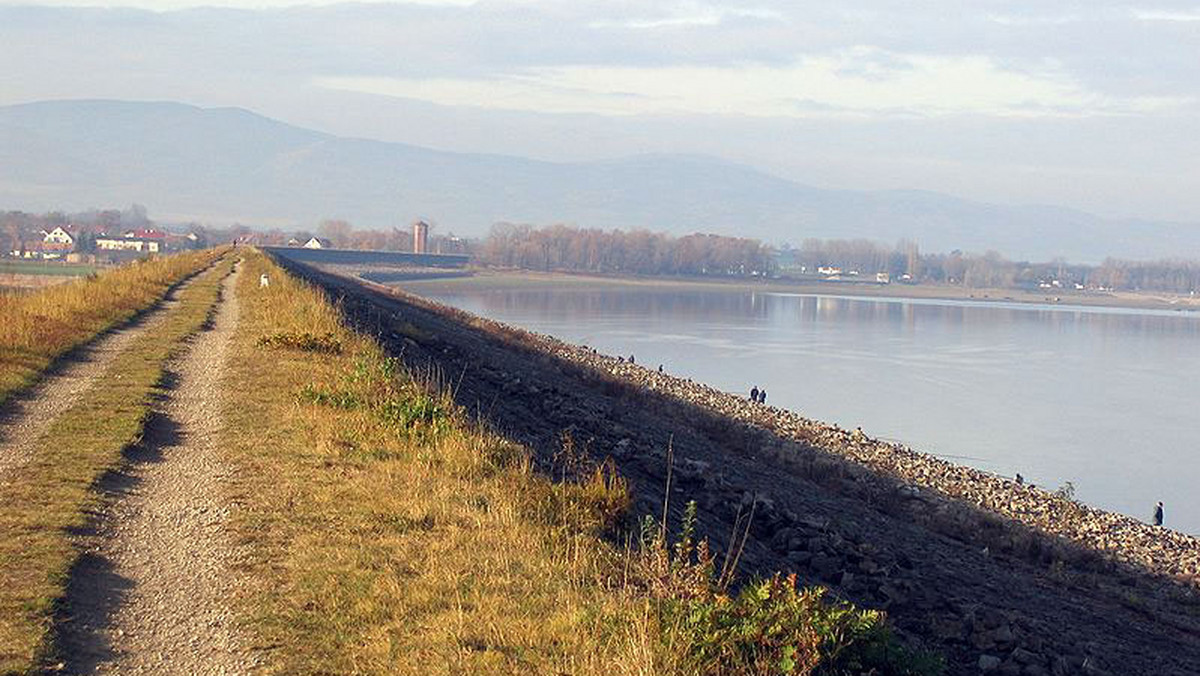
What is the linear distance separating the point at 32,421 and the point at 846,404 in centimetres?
3172

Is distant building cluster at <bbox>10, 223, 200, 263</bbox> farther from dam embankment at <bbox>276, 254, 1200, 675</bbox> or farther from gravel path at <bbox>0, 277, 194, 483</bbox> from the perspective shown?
gravel path at <bbox>0, 277, 194, 483</bbox>

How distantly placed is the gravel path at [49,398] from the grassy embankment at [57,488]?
0.35 ft

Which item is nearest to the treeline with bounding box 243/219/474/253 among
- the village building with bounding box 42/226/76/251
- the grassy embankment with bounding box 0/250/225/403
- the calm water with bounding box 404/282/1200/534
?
the village building with bounding box 42/226/76/251

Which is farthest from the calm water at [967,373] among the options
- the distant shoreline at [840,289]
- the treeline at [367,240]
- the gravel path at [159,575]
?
the treeline at [367,240]

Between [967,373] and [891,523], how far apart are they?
117ft

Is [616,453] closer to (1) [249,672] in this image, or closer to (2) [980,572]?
(2) [980,572]

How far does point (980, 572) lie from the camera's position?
47.2ft

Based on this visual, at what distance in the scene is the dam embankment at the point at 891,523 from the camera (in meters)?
10.8

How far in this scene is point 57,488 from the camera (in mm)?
7664

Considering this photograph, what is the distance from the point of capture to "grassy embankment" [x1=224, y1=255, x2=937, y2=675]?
5.29 m

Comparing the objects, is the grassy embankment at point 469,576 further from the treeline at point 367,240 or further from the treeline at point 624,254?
the treeline at point 367,240

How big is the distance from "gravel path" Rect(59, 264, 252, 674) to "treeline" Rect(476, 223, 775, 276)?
13941cm

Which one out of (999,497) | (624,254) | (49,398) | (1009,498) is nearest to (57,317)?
(49,398)

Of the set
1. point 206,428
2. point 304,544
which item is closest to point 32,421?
point 206,428
